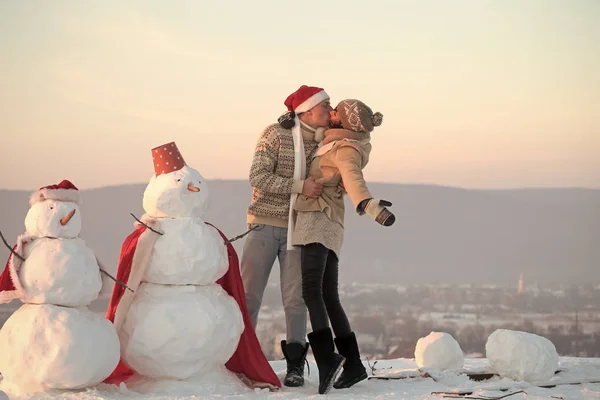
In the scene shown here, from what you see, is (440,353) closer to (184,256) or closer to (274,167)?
(274,167)

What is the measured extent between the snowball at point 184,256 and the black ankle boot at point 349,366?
1.83ft

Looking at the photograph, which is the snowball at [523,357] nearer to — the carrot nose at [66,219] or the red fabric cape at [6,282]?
the carrot nose at [66,219]

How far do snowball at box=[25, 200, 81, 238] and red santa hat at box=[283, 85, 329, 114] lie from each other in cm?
104

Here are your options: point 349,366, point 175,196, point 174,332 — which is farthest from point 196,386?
point 175,196

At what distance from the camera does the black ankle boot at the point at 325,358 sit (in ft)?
10.5

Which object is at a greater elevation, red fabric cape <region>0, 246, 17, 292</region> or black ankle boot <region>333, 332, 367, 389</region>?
red fabric cape <region>0, 246, 17, 292</region>

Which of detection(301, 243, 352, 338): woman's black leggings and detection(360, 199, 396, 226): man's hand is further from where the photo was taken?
detection(301, 243, 352, 338): woman's black leggings

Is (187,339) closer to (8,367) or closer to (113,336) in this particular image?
(113,336)

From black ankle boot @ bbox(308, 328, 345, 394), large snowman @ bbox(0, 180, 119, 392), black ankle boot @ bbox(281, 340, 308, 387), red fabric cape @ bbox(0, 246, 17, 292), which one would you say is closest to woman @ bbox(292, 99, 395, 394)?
black ankle boot @ bbox(308, 328, 345, 394)

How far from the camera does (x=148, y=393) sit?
10.3 feet

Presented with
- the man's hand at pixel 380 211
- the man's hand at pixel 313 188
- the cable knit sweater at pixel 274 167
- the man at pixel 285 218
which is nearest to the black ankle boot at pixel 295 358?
the man at pixel 285 218

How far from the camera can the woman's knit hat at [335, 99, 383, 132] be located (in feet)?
11.3

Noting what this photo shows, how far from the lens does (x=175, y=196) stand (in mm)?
3264

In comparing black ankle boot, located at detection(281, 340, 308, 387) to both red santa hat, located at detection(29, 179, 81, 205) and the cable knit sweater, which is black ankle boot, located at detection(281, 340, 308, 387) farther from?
red santa hat, located at detection(29, 179, 81, 205)
